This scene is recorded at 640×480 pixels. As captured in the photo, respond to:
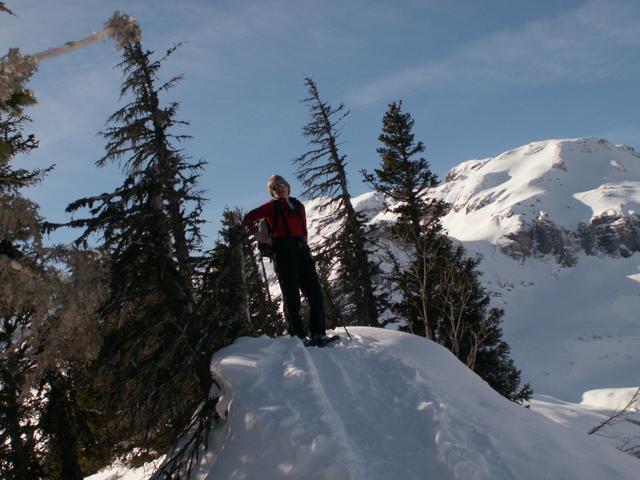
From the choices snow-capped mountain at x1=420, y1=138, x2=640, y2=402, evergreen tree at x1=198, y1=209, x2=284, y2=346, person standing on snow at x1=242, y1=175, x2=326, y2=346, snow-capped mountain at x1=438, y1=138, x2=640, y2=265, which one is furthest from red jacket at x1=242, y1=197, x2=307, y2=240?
snow-capped mountain at x1=438, y1=138, x2=640, y2=265

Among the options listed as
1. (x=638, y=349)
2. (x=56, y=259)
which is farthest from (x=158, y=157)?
(x=638, y=349)

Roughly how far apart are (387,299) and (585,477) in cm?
1678

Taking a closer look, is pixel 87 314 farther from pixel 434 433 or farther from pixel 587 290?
pixel 587 290

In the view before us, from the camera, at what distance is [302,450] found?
159 inches

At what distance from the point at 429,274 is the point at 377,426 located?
45.0ft

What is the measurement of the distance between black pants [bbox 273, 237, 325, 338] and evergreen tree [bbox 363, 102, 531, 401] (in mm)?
9963

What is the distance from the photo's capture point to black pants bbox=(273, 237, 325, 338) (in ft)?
24.0

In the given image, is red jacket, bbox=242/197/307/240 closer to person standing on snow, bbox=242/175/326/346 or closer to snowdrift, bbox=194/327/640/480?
person standing on snow, bbox=242/175/326/346

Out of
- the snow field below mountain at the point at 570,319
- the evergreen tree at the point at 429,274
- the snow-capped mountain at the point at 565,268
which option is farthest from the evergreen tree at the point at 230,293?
the snow-capped mountain at the point at 565,268

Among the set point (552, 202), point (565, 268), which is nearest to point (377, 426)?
point (565, 268)

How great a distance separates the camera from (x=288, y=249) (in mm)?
7328

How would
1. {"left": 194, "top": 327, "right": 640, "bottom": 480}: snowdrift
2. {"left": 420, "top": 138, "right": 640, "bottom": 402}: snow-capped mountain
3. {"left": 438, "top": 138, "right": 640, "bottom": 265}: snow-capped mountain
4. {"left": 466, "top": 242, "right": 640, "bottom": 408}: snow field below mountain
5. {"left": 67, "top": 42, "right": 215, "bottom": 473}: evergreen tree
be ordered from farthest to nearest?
{"left": 438, "top": 138, "right": 640, "bottom": 265}: snow-capped mountain < {"left": 420, "top": 138, "right": 640, "bottom": 402}: snow-capped mountain < {"left": 466, "top": 242, "right": 640, "bottom": 408}: snow field below mountain < {"left": 67, "top": 42, "right": 215, "bottom": 473}: evergreen tree < {"left": 194, "top": 327, "right": 640, "bottom": 480}: snowdrift

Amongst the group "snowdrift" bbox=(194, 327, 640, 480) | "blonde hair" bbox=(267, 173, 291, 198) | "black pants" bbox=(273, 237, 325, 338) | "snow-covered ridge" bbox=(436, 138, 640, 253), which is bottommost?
"snowdrift" bbox=(194, 327, 640, 480)

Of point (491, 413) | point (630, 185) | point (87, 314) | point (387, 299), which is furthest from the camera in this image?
point (630, 185)
